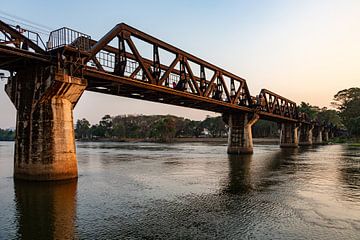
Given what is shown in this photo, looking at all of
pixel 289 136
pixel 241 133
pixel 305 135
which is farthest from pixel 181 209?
pixel 305 135

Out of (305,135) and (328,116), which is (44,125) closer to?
(305,135)

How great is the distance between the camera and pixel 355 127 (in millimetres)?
115438

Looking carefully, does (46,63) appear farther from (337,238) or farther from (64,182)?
(337,238)

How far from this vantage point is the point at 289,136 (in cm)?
10138

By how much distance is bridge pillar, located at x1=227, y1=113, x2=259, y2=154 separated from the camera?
61.2 metres

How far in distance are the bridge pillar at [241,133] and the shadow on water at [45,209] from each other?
1689 inches

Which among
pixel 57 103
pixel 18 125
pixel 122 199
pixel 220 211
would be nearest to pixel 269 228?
pixel 220 211

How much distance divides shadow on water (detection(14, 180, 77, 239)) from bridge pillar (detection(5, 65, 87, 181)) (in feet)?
3.86

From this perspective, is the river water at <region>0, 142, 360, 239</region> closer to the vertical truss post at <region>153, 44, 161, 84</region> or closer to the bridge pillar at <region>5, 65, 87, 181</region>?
the bridge pillar at <region>5, 65, 87, 181</region>

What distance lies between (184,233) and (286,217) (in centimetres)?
551

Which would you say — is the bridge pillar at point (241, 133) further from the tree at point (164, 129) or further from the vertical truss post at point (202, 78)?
the tree at point (164, 129)

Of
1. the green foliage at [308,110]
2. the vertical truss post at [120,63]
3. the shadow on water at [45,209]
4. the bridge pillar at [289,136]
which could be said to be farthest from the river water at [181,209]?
the green foliage at [308,110]

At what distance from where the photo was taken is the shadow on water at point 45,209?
39.6 ft

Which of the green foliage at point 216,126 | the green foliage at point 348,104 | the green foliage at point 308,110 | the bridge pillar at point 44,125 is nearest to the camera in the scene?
the bridge pillar at point 44,125
